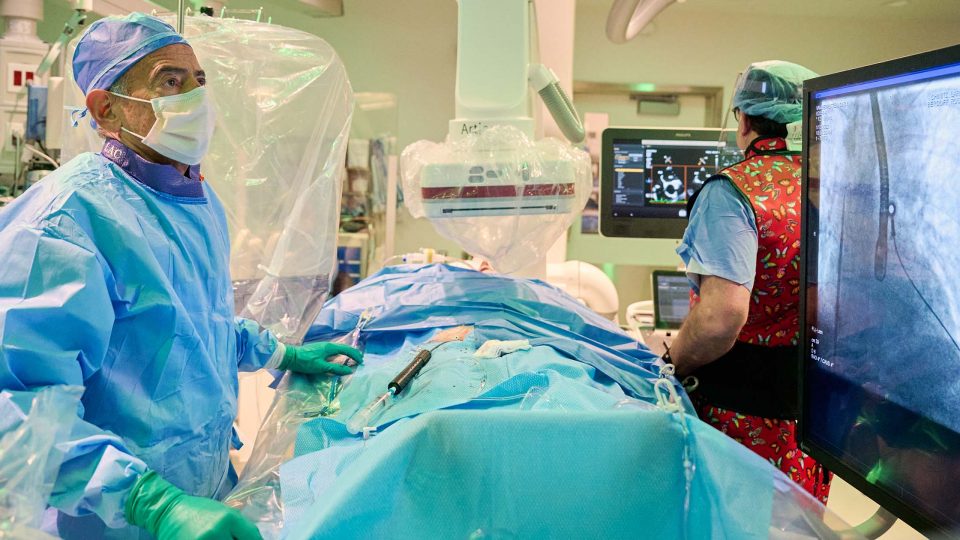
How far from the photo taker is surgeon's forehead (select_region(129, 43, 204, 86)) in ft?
4.35

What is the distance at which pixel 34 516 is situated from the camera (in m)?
0.86

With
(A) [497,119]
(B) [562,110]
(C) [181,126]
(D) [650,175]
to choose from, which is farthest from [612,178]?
(C) [181,126]

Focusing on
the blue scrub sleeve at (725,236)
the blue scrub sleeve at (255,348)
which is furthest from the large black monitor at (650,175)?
the blue scrub sleeve at (255,348)

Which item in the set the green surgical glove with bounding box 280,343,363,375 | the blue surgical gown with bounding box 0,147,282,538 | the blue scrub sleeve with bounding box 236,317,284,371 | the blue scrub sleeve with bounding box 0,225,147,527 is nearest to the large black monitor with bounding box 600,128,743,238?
the green surgical glove with bounding box 280,343,363,375

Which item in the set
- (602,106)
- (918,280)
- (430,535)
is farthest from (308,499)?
(602,106)

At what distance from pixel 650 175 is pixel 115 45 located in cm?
181

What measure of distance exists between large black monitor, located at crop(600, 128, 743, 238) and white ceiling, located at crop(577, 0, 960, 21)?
2954 millimetres

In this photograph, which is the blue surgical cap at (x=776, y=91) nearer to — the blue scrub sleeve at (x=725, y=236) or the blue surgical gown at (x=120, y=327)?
the blue scrub sleeve at (x=725, y=236)

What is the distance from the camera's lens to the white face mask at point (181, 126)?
1.29m

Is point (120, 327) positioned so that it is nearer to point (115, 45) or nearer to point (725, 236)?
point (115, 45)

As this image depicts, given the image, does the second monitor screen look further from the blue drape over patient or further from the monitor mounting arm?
the blue drape over patient

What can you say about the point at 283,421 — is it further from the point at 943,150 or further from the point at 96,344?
the point at 943,150

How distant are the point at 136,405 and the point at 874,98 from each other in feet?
3.66

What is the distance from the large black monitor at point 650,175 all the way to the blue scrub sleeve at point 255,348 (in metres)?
1.39
